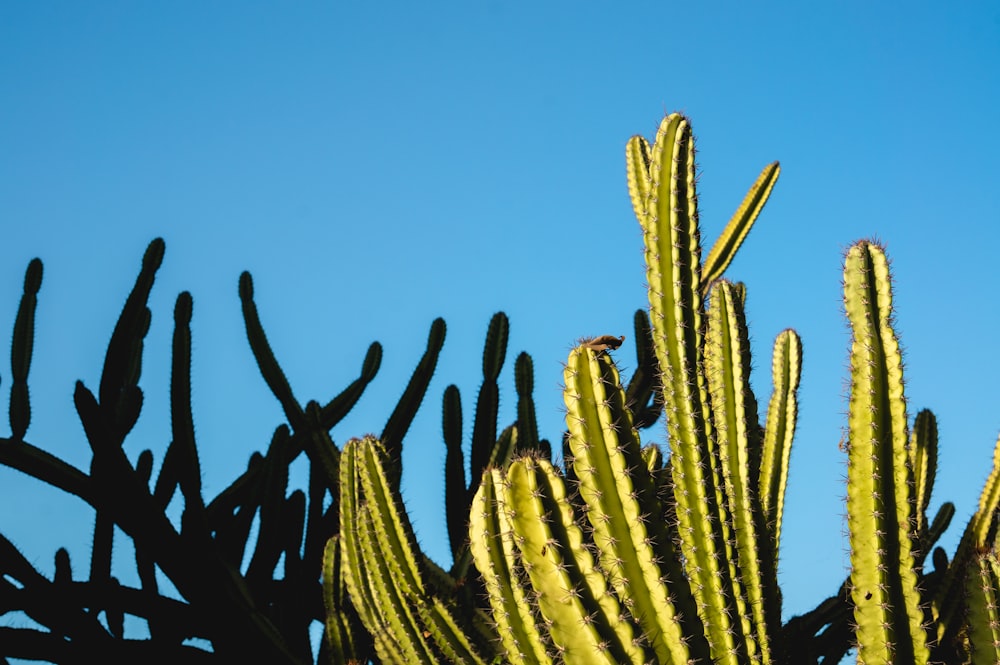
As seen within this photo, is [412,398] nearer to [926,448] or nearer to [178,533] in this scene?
[178,533]

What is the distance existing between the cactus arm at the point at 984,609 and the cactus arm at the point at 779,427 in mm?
733

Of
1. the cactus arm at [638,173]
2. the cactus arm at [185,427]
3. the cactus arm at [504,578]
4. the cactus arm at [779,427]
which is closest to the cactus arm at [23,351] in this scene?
the cactus arm at [185,427]

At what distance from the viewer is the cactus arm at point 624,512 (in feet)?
9.14

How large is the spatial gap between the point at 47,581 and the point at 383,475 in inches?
59.0

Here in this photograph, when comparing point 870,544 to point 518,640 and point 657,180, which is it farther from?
point 657,180

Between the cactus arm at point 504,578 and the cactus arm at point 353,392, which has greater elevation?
the cactus arm at point 353,392

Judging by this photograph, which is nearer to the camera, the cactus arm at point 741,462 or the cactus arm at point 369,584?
the cactus arm at point 741,462

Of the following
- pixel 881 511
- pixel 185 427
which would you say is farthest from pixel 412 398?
pixel 881 511

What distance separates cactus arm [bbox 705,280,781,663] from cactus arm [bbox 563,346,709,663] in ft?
0.87

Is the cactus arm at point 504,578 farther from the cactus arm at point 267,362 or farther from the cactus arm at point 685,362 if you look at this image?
the cactus arm at point 267,362

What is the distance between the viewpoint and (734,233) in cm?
476

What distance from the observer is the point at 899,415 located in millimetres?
2848

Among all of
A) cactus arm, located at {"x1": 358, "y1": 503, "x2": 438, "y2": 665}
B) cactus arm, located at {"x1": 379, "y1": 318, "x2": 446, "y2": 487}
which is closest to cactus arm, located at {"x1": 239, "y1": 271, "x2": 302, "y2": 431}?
cactus arm, located at {"x1": 379, "y1": 318, "x2": 446, "y2": 487}

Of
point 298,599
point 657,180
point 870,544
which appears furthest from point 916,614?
point 298,599
